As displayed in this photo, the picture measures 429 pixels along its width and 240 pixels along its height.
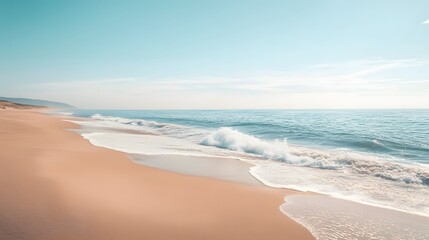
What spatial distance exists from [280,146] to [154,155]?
6.69 meters

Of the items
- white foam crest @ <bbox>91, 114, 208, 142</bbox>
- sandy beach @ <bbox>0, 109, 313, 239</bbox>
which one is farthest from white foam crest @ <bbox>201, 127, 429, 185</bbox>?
white foam crest @ <bbox>91, 114, 208, 142</bbox>

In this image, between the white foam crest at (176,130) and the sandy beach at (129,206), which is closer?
the sandy beach at (129,206)

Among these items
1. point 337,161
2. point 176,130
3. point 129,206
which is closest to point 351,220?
point 129,206

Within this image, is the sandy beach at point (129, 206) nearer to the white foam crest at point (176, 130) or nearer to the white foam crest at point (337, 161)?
the white foam crest at point (337, 161)

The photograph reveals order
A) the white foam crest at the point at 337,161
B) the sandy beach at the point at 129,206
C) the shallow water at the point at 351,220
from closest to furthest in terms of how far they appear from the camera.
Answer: the sandy beach at the point at 129,206
the shallow water at the point at 351,220
the white foam crest at the point at 337,161

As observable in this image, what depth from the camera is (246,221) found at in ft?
17.1

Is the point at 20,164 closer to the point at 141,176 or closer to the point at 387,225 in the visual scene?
the point at 141,176

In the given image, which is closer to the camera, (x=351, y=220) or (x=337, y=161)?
(x=351, y=220)

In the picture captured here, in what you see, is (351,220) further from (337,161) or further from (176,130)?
(176,130)

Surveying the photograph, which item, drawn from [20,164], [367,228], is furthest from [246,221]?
[20,164]

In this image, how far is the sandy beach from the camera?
446cm

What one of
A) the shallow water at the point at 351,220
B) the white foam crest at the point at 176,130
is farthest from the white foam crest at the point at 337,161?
the white foam crest at the point at 176,130

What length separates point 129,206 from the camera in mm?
5516

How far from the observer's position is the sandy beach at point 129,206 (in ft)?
14.6
